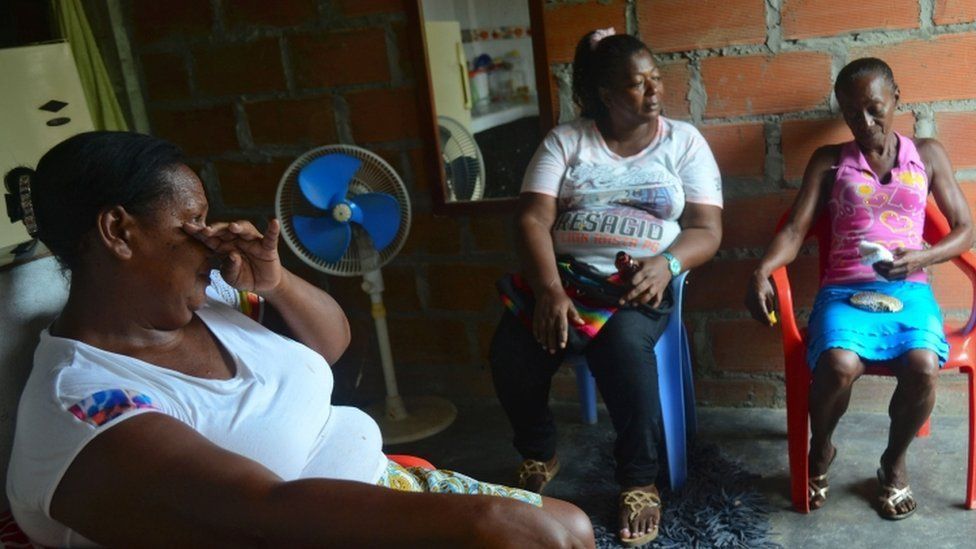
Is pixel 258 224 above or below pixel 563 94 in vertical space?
below

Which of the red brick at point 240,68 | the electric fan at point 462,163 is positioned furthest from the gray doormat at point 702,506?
the red brick at point 240,68

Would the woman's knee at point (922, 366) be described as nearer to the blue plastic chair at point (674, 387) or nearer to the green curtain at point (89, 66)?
the blue plastic chair at point (674, 387)

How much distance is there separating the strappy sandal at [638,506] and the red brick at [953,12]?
1.50 metres

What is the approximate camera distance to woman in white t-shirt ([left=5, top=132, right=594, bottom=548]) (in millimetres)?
997

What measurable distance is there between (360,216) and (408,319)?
2.01 feet

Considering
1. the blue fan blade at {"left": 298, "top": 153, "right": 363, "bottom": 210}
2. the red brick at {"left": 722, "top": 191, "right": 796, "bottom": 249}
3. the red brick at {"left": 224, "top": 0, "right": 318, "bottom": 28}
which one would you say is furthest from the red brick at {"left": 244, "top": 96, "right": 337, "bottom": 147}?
the red brick at {"left": 722, "top": 191, "right": 796, "bottom": 249}

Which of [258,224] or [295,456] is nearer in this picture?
[295,456]

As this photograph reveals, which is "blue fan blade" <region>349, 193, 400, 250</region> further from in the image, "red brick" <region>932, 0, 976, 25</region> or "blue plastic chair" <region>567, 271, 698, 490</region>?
"red brick" <region>932, 0, 976, 25</region>

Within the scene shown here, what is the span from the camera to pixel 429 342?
3.16m

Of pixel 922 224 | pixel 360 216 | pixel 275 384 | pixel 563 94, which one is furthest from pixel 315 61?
pixel 922 224

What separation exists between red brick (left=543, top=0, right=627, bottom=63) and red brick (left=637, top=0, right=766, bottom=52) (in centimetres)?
7

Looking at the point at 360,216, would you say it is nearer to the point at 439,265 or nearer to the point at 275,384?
the point at 439,265

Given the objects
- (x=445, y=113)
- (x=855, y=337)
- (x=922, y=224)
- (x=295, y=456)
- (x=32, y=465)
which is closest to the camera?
(x=32, y=465)

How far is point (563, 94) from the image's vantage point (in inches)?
106
